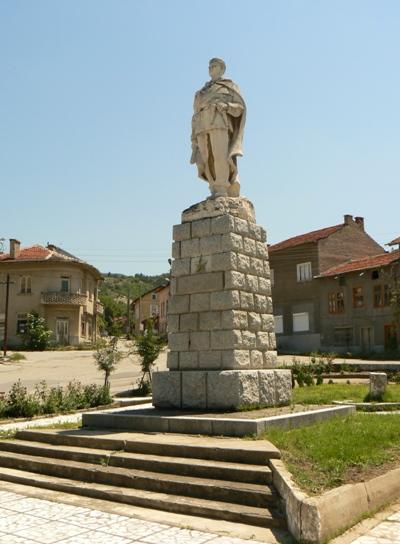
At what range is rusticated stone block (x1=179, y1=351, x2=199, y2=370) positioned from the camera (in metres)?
9.98

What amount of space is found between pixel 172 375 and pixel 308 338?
33.7 m

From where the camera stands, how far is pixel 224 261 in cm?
992

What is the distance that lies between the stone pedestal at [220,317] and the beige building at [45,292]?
3719 cm

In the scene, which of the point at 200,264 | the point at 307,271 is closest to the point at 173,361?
the point at 200,264

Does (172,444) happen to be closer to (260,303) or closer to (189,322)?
(189,322)

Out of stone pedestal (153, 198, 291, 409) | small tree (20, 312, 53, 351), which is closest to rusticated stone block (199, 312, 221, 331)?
stone pedestal (153, 198, 291, 409)

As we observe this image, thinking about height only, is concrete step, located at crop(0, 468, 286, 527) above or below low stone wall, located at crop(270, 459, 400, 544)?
below

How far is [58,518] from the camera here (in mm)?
5848

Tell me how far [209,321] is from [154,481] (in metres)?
3.82

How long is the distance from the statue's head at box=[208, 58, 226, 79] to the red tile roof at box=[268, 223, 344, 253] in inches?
1296

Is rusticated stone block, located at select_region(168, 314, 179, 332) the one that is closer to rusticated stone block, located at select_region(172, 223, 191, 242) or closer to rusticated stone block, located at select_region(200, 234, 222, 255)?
rusticated stone block, located at select_region(200, 234, 222, 255)

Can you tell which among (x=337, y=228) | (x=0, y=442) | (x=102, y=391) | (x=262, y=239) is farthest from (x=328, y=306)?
(x=0, y=442)

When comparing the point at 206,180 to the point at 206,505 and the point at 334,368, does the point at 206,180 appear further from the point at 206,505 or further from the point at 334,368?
the point at 334,368

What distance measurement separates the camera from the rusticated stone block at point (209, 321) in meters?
9.82
